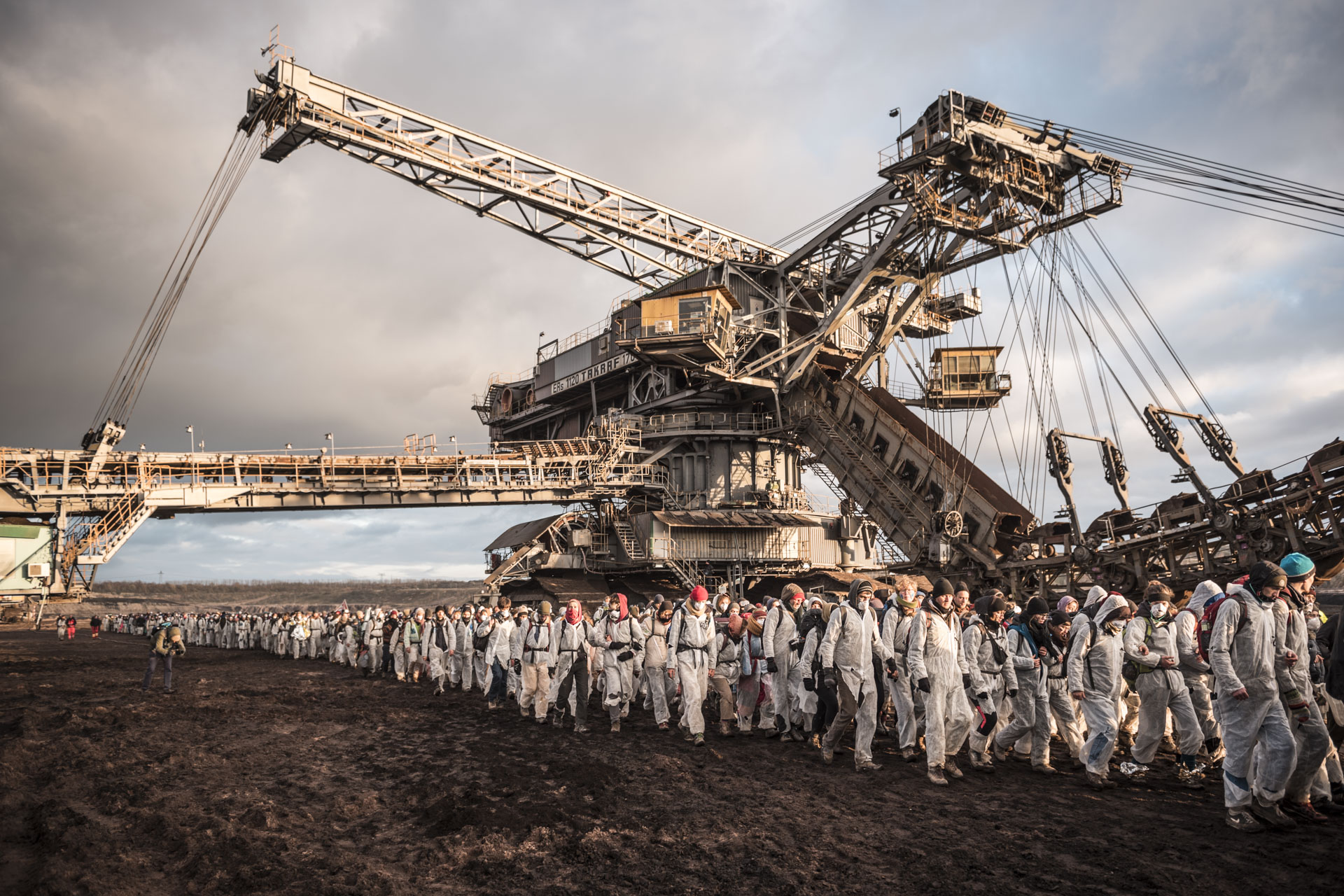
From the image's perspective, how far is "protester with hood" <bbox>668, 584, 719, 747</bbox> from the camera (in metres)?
12.5

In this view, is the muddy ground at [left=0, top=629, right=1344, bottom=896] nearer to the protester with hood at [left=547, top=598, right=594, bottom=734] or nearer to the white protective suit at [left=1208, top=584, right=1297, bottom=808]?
the white protective suit at [left=1208, top=584, right=1297, bottom=808]

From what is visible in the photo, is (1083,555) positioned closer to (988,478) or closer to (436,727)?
(988,478)

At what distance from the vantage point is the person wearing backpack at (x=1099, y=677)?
30.1 ft

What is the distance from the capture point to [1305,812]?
25.0ft

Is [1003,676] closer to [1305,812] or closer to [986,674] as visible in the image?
[986,674]

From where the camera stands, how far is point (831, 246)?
34375 mm

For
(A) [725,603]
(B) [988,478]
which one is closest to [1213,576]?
(B) [988,478]

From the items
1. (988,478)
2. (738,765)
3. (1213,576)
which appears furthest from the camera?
(988,478)

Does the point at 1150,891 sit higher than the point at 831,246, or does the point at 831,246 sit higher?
the point at 831,246

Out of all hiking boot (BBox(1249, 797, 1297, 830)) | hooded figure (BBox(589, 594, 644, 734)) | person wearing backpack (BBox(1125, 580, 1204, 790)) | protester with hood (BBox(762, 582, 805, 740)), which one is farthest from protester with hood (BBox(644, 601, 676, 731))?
hiking boot (BBox(1249, 797, 1297, 830))

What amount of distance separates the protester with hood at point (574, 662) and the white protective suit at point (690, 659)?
1609 millimetres

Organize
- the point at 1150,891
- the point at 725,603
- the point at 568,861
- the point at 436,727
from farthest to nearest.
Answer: the point at 725,603
the point at 436,727
the point at 568,861
the point at 1150,891

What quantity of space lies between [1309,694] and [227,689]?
2152 centimetres

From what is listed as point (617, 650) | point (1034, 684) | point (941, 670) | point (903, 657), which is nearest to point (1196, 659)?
point (1034, 684)
